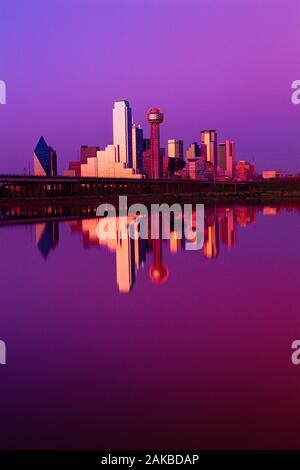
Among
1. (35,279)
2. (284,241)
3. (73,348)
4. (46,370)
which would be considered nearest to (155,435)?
(46,370)

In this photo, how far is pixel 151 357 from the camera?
25.6 feet

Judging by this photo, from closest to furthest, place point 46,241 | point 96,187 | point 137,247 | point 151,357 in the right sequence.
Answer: point 151,357 → point 137,247 → point 46,241 → point 96,187

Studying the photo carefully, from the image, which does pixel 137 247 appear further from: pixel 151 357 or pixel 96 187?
pixel 96 187

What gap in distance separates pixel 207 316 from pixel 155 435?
479cm

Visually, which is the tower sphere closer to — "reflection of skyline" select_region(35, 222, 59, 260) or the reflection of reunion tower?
the reflection of reunion tower

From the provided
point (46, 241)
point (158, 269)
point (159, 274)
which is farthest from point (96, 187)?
point (159, 274)

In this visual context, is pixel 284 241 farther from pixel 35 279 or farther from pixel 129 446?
pixel 129 446

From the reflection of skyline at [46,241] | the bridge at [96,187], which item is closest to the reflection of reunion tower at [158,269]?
the reflection of skyline at [46,241]

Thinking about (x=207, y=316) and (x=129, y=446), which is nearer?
(x=129, y=446)

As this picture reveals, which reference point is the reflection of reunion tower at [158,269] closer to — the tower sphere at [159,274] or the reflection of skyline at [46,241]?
the tower sphere at [159,274]

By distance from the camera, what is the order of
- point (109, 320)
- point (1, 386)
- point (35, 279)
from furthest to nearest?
point (35, 279), point (109, 320), point (1, 386)

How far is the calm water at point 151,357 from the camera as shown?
5.66 meters

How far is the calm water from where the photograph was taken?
5656mm
